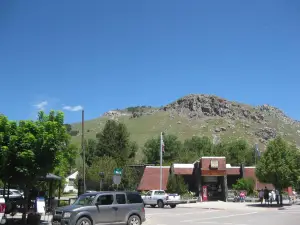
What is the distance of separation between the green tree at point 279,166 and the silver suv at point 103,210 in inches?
802

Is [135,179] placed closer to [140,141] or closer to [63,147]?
[63,147]

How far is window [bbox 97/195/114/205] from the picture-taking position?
55.0 ft

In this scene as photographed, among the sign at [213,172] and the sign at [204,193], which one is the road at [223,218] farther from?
the sign at [213,172]

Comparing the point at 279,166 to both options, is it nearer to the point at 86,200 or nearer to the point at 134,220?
the point at 134,220

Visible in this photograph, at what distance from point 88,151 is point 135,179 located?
2269 cm

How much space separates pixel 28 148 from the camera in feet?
56.4

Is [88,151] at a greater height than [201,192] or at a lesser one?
greater

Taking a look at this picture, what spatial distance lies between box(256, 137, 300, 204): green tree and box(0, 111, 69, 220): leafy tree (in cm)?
2303

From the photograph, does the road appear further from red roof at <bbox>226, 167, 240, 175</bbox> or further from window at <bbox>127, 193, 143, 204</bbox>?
red roof at <bbox>226, 167, 240, 175</bbox>

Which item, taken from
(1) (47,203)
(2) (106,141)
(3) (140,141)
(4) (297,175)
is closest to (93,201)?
(1) (47,203)

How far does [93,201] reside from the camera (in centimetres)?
1659

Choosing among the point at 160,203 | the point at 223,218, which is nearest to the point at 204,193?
the point at 160,203

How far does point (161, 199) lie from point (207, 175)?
1641 cm

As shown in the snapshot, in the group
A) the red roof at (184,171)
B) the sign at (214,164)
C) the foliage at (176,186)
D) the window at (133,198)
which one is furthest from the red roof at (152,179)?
the window at (133,198)
